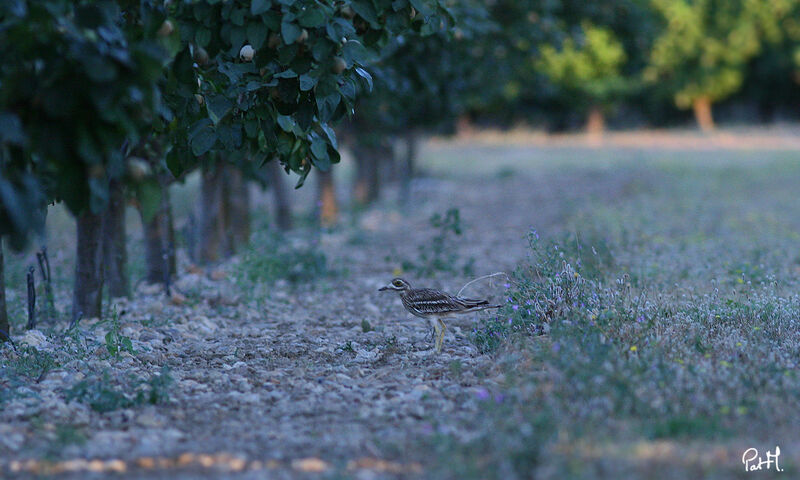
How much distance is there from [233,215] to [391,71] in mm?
3383

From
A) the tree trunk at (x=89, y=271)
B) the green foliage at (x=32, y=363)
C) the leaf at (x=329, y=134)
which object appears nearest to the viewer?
the leaf at (x=329, y=134)

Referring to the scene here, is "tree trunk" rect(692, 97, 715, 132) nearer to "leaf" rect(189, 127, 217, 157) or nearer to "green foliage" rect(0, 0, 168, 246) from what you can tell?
"leaf" rect(189, 127, 217, 157)

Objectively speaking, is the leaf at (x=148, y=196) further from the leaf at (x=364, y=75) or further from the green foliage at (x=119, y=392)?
the leaf at (x=364, y=75)

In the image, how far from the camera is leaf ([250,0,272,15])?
4.78 metres

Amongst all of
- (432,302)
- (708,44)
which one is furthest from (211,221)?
(708,44)

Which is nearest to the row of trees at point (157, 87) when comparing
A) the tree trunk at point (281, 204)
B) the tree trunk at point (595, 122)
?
the tree trunk at point (281, 204)

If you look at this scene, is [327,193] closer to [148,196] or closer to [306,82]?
[306,82]

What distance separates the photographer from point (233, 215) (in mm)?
12344

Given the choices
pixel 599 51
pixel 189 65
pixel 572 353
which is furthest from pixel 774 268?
pixel 599 51

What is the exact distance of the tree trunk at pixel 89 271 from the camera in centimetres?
766

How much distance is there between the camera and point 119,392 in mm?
5176

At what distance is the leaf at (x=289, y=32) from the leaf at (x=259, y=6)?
128 millimetres

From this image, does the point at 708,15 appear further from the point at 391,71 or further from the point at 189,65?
the point at 189,65

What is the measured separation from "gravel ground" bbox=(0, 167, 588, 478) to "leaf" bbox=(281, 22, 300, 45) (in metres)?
2.19
